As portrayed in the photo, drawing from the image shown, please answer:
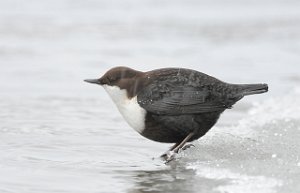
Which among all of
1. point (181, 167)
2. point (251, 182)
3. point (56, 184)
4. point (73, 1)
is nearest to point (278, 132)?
point (181, 167)

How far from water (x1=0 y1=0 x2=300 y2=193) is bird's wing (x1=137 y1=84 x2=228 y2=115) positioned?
0.34m

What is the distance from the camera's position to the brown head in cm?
586

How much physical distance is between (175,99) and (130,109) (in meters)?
0.34

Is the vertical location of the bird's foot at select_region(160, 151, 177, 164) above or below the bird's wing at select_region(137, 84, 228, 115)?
below

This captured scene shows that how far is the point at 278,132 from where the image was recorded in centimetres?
645

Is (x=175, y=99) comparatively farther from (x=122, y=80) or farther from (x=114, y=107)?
(x=114, y=107)

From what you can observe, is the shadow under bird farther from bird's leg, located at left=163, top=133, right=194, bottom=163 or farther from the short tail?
the short tail

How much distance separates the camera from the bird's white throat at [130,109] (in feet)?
18.8

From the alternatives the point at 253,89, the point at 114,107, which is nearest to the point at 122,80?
the point at 253,89

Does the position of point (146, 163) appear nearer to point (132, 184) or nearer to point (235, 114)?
point (132, 184)

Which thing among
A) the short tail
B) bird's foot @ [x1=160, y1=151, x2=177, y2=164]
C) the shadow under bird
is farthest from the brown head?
the short tail

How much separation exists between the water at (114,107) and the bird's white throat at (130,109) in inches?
10.3

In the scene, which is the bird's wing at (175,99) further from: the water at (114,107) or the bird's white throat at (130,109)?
the water at (114,107)

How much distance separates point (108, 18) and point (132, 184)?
9303 mm
